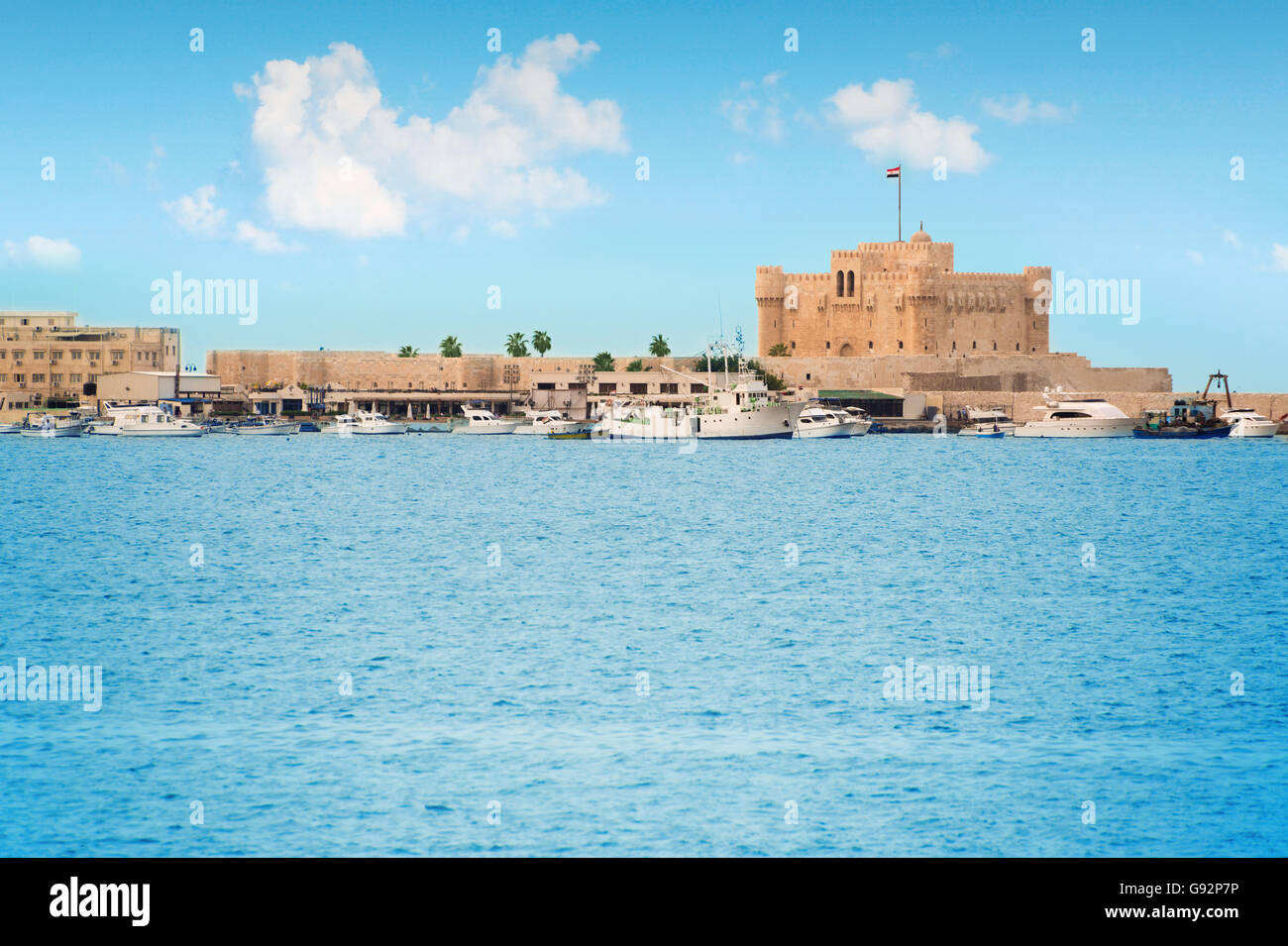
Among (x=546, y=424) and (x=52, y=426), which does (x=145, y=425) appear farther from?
(x=546, y=424)

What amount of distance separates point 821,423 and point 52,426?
65680mm

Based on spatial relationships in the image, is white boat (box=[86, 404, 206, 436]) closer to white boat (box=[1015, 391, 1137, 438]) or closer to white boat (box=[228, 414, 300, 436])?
white boat (box=[228, 414, 300, 436])

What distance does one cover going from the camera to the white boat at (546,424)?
11275 centimetres

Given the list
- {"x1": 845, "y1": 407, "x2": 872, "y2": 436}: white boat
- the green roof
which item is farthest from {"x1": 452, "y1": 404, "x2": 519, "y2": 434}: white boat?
{"x1": 845, "y1": 407, "x2": 872, "y2": 436}: white boat

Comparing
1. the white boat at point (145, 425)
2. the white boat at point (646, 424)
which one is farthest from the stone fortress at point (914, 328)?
the white boat at point (145, 425)

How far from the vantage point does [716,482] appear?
210 ft

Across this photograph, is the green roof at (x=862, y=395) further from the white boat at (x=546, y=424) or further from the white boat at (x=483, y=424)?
the white boat at (x=483, y=424)

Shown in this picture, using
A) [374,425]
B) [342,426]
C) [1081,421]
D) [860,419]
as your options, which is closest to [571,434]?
[374,425]

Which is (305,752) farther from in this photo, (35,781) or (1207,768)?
(1207,768)

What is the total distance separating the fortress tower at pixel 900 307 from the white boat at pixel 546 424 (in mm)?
20611

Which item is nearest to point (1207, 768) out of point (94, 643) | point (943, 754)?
point (943, 754)

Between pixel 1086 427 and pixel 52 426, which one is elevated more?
pixel 1086 427

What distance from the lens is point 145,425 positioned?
11325 cm
